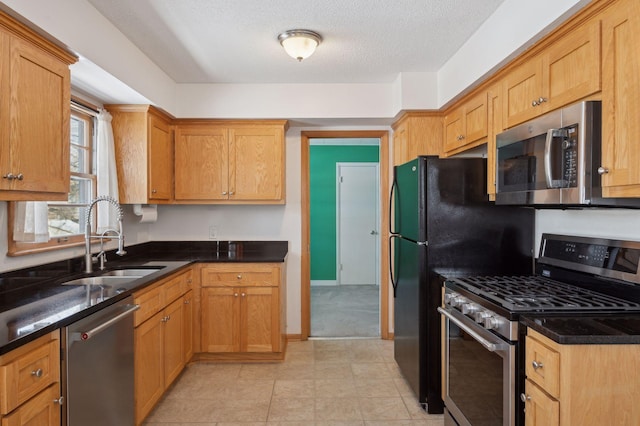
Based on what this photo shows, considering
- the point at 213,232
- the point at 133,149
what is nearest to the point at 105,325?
the point at 133,149

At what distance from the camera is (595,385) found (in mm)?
1271

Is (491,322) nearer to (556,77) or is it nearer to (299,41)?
(556,77)

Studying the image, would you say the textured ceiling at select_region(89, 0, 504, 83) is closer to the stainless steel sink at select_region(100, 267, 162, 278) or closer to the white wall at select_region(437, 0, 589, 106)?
the white wall at select_region(437, 0, 589, 106)

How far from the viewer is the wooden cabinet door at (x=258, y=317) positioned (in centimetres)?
316

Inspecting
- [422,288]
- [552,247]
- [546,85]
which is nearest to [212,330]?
[422,288]

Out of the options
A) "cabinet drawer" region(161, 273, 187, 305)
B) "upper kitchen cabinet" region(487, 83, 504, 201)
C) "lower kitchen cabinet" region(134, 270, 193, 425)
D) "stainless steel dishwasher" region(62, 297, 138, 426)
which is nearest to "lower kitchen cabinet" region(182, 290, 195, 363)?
"lower kitchen cabinet" region(134, 270, 193, 425)

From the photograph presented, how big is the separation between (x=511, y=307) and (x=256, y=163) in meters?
2.47

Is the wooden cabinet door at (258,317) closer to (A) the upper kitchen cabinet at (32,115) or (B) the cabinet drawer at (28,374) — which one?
(A) the upper kitchen cabinet at (32,115)

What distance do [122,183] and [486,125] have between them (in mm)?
2706

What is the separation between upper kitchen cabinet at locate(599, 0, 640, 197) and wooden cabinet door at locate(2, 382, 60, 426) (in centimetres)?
222

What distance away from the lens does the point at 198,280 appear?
313cm

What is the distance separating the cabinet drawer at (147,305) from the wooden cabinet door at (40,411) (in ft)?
2.17

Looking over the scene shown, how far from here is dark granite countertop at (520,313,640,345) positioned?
1258 millimetres

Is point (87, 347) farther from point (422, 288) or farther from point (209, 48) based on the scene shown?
point (209, 48)
